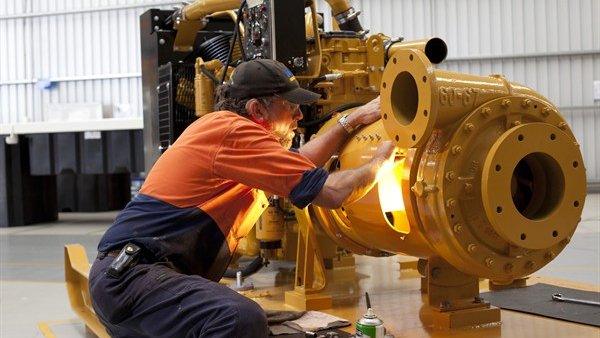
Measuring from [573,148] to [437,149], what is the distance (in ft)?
1.80

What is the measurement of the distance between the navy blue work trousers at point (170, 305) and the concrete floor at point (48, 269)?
1.70 m

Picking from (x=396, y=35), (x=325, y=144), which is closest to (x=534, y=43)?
(x=396, y=35)

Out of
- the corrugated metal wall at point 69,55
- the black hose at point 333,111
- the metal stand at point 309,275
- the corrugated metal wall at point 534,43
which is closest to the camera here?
the metal stand at point 309,275

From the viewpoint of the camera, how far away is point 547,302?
150 inches

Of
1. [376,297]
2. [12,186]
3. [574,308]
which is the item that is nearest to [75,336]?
[376,297]

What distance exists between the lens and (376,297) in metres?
4.13

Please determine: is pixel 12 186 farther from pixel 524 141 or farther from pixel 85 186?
pixel 524 141

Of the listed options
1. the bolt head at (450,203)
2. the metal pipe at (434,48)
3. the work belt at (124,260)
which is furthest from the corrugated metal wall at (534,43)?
the work belt at (124,260)

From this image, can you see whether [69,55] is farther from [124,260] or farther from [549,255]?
[549,255]

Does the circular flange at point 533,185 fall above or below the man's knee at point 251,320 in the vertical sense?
above

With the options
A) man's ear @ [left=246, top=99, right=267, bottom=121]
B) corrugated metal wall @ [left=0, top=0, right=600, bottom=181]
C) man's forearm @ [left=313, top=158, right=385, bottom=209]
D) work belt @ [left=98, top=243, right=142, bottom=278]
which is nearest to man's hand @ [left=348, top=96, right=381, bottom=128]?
man's forearm @ [left=313, top=158, right=385, bottom=209]

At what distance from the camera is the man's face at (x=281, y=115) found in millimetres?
3031

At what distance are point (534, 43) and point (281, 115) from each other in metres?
12.1

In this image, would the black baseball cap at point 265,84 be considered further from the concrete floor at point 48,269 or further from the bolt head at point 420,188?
the concrete floor at point 48,269
